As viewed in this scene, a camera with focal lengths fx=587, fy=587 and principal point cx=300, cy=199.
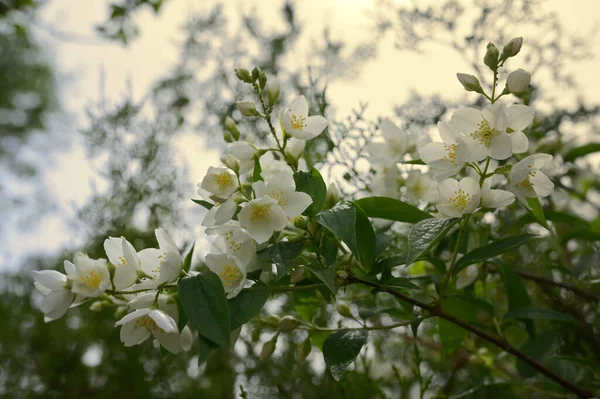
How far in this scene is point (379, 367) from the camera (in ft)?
3.93

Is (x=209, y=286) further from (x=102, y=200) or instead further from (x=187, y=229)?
(x=102, y=200)

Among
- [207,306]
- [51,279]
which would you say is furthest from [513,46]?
[51,279]

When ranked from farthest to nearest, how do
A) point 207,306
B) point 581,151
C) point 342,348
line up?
point 581,151 → point 342,348 → point 207,306

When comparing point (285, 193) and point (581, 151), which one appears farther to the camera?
point (581, 151)

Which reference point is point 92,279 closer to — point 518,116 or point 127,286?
point 127,286

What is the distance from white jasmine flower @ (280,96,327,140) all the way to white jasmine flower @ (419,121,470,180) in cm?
11

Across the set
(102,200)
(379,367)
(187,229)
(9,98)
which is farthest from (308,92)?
(9,98)

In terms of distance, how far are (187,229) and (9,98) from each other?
286cm

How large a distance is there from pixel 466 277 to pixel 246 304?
1.12 ft

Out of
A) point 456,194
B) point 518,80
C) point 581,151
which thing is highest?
point 518,80

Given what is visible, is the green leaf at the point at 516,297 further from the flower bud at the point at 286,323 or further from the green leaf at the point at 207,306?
the green leaf at the point at 207,306

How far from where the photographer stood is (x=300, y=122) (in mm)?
609

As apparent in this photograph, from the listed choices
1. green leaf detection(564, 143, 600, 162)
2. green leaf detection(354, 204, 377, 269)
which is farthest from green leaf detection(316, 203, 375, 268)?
green leaf detection(564, 143, 600, 162)

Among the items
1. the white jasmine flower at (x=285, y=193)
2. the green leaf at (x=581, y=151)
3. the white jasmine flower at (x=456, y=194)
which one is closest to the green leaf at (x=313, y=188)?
the white jasmine flower at (x=285, y=193)
